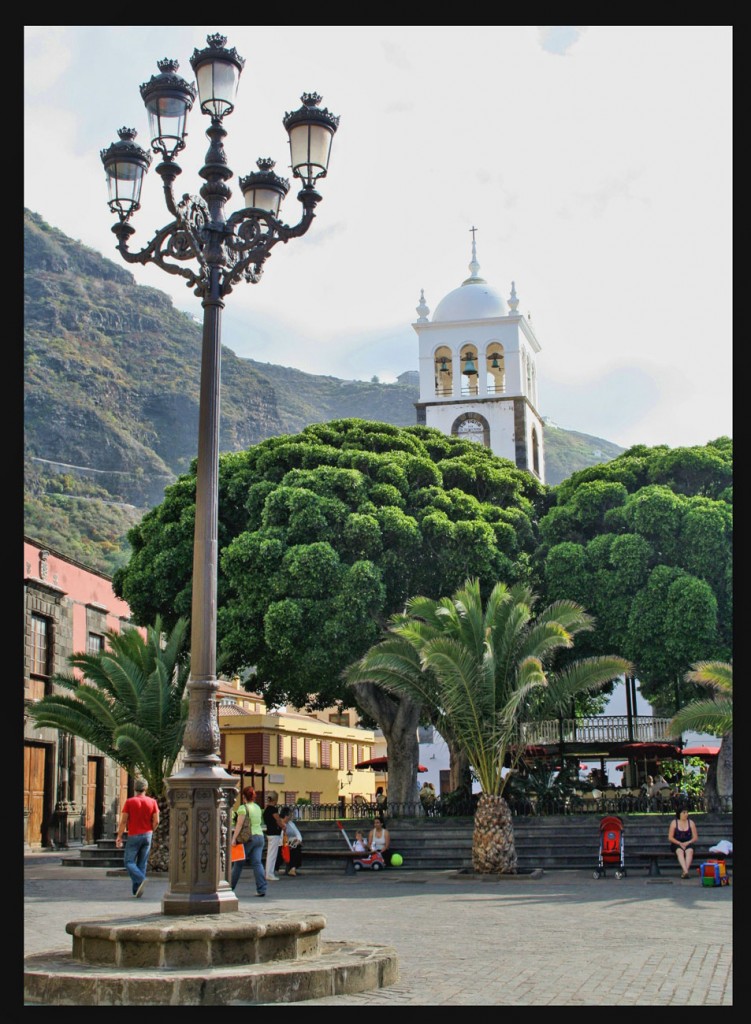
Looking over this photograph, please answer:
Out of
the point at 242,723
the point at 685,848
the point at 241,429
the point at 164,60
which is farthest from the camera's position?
the point at 241,429

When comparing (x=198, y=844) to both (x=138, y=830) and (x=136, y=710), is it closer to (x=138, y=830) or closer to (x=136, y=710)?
(x=138, y=830)

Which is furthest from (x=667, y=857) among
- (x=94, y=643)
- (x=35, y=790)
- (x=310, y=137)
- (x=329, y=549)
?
(x=94, y=643)

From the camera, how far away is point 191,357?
139 m

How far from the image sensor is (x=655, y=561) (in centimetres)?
2534

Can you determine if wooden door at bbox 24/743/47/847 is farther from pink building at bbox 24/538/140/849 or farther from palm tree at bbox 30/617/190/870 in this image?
palm tree at bbox 30/617/190/870

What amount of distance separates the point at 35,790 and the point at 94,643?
4.81 metres

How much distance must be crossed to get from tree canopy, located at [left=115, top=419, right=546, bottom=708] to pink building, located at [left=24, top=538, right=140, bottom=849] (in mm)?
2181

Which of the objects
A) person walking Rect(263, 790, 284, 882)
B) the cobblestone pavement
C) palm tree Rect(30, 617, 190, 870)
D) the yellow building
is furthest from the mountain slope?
the cobblestone pavement

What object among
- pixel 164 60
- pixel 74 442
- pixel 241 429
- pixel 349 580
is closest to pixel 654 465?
pixel 349 580

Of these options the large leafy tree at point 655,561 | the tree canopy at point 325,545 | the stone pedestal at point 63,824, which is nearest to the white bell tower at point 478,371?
the tree canopy at point 325,545

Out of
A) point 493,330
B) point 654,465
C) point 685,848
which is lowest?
point 685,848

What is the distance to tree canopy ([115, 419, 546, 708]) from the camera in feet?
75.0

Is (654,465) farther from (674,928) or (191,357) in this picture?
(191,357)

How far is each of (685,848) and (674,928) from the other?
6.48 m
